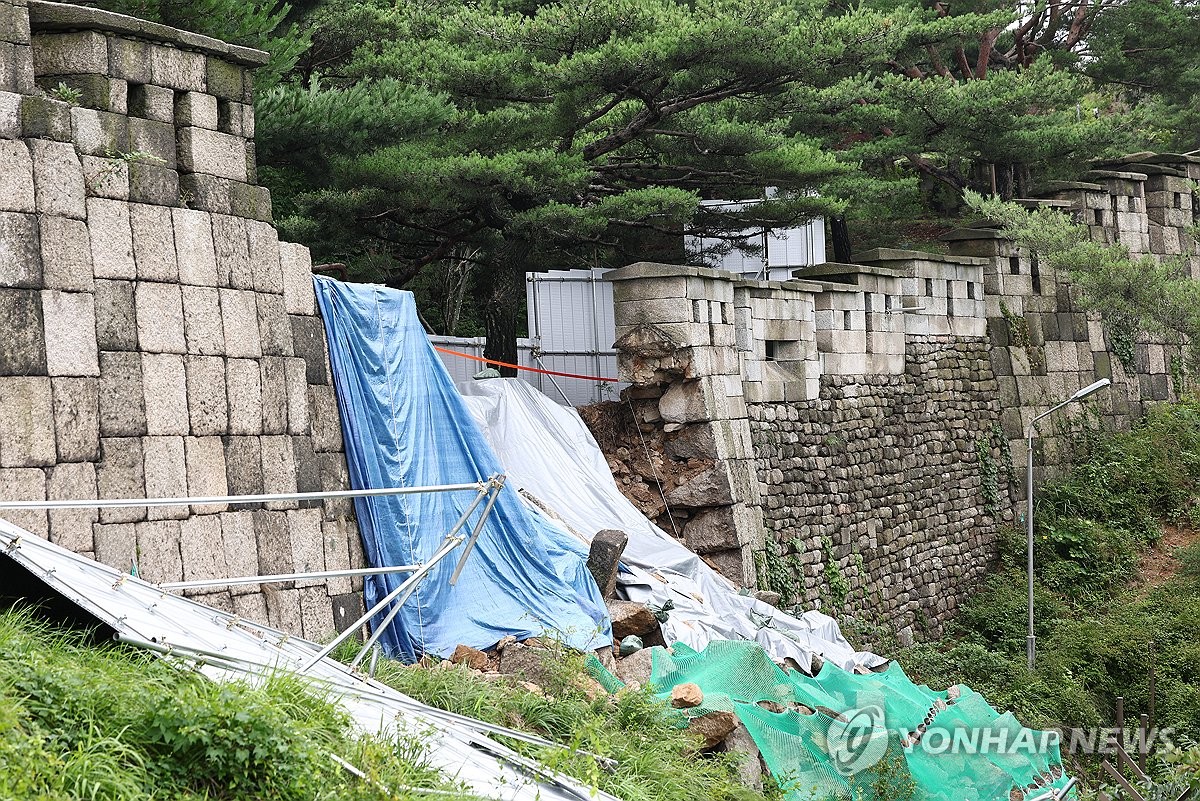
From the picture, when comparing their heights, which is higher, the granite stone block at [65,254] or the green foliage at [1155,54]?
the green foliage at [1155,54]

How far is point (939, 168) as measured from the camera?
21250 millimetres

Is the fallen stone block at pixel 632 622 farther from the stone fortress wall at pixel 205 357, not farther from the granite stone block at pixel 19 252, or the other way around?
the granite stone block at pixel 19 252

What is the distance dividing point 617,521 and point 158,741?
7447mm

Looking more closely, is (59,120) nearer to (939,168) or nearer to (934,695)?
(934,695)

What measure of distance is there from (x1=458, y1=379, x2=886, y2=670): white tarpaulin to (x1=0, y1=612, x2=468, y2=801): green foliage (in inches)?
225

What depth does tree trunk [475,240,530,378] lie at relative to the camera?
547 inches

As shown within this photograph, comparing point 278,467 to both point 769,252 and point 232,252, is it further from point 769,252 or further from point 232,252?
point 769,252

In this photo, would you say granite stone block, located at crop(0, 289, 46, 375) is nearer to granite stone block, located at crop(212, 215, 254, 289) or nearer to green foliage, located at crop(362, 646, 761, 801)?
granite stone block, located at crop(212, 215, 254, 289)

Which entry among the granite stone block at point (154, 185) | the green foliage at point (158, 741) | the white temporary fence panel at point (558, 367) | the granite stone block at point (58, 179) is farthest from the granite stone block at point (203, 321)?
the white temporary fence panel at point (558, 367)

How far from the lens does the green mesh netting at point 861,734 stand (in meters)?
8.66

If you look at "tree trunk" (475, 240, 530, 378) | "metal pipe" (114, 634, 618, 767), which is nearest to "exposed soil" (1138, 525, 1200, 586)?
"tree trunk" (475, 240, 530, 378)

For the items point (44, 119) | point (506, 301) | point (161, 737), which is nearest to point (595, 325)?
point (506, 301)

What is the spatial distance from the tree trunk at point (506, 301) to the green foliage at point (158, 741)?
8175mm

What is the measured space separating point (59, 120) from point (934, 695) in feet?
23.7
